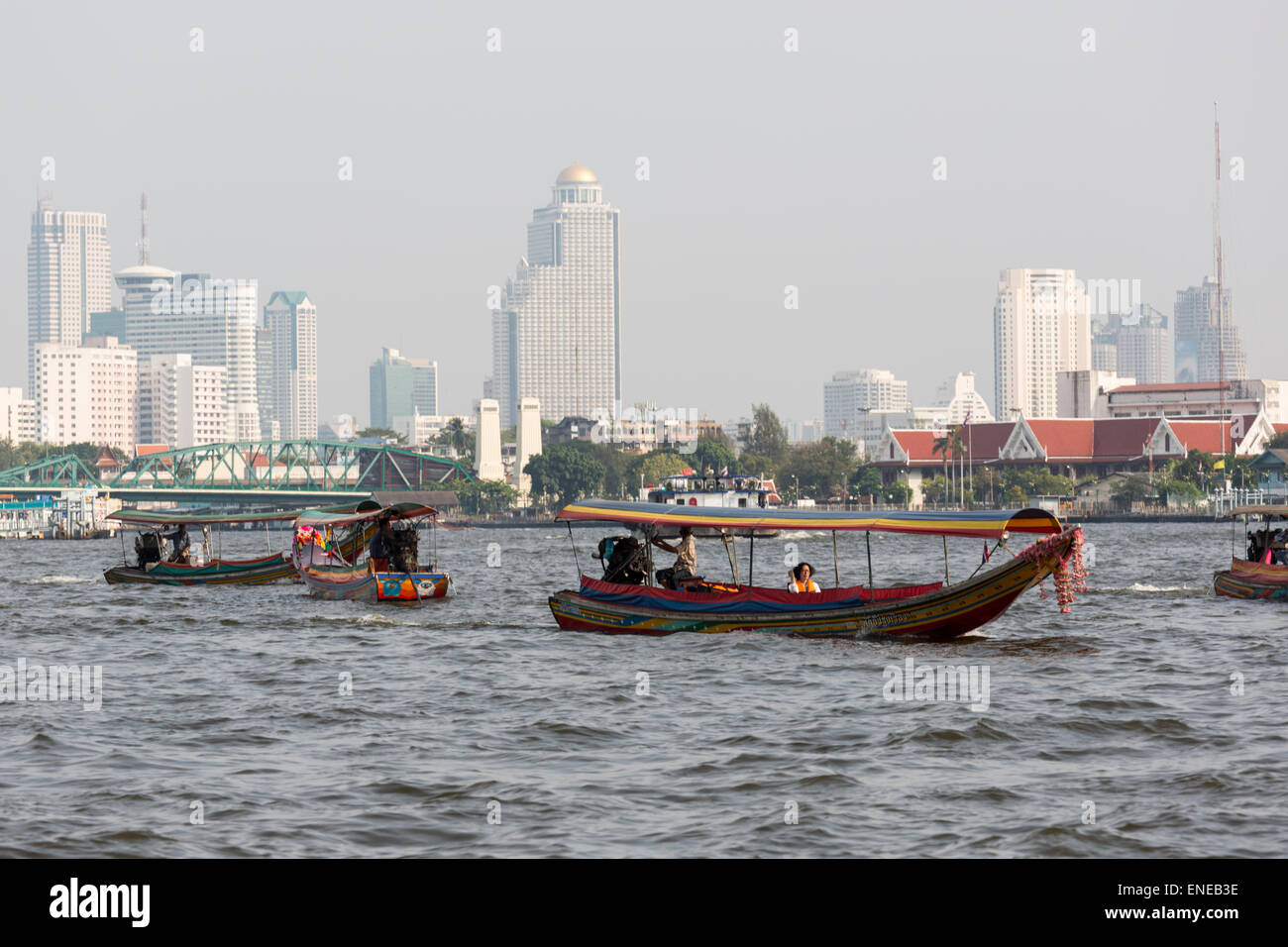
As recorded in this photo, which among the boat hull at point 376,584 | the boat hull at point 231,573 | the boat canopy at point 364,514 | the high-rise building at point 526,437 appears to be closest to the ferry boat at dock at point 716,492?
the boat hull at point 231,573

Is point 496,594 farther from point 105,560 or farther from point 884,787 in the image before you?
point 105,560

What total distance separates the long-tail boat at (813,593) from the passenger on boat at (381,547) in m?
8.05

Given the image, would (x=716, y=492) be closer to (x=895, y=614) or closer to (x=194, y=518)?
(x=194, y=518)

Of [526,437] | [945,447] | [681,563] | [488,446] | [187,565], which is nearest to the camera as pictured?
[681,563]

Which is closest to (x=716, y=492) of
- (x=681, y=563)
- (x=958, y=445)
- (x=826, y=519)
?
(x=958, y=445)

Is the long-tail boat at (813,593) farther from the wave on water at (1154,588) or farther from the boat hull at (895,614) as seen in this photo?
the wave on water at (1154,588)

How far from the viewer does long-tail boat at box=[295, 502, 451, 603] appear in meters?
33.4

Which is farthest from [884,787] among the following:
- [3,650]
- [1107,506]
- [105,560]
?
[1107,506]

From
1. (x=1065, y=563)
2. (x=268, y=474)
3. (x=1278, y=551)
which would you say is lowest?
(x=1278, y=551)

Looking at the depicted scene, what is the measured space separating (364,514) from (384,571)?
145 cm

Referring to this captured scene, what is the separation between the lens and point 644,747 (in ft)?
50.6

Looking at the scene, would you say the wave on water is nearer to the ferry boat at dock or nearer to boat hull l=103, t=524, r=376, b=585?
boat hull l=103, t=524, r=376, b=585
